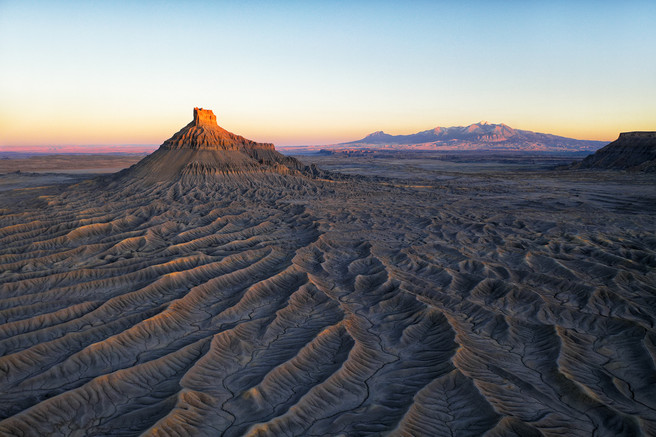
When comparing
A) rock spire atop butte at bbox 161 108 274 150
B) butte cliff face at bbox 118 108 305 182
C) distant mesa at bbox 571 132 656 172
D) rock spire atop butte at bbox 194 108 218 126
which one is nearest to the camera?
butte cliff face at bbox 118 108 305 182

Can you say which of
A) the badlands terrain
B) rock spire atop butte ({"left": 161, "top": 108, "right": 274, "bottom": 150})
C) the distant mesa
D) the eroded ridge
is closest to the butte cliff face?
rock spire atop butte ({"left": 161, "top": 108, "right": 274, "bottom": 150})

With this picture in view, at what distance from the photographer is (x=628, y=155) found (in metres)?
53.7

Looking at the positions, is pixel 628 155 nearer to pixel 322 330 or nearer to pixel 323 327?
pixel 323 327

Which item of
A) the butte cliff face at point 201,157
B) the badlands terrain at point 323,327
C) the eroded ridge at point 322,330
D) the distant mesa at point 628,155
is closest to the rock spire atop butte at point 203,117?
the butte cliff face at point 201,157

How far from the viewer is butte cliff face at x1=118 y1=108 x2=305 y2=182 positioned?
29.5 metres

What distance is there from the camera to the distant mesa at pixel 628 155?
165 feet

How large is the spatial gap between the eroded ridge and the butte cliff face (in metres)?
13.4

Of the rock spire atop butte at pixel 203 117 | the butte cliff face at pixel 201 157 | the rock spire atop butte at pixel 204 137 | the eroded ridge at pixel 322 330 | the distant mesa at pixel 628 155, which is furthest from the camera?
the distant mesa at pixel 628 155

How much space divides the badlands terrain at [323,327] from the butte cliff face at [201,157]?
11.7 meters

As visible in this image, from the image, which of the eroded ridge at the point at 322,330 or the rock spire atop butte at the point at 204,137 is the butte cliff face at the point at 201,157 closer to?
the rock spire atop butte at the point at 204,137

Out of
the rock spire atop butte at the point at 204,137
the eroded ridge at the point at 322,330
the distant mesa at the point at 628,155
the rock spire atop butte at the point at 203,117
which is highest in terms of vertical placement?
the rock spire atop butte at the point at 203,117

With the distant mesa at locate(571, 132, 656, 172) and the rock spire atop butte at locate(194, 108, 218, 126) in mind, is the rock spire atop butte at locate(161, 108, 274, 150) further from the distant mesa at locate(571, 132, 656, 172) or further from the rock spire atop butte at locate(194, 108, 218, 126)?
the distant mesa at locate(571, 132, 656, 172)

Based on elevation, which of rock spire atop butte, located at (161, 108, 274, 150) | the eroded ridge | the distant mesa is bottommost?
the eroded ridge

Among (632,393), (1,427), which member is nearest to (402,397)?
(632,393)
